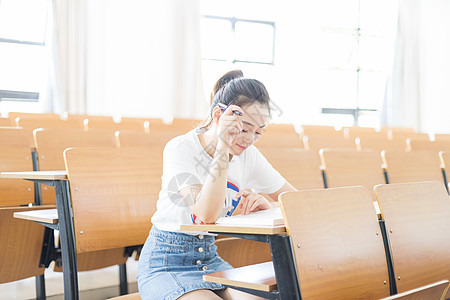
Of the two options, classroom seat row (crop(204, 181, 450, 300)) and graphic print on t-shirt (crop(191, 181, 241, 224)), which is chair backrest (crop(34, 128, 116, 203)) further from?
classroom seat row (crop(204, 181, 450, 300))

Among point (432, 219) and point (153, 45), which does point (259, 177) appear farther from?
point (153, 45)

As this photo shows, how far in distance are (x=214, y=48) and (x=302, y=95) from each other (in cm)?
161

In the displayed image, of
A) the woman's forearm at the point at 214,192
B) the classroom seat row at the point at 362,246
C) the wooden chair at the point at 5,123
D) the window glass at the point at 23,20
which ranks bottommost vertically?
the classroom seat row at the point at 362,246

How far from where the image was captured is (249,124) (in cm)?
146

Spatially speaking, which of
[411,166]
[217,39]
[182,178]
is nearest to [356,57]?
[217,39]

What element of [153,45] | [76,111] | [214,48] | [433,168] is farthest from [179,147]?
[214,48]

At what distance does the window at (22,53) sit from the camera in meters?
5.90

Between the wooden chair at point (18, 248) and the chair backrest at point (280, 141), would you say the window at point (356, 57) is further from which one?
the wooden chair at point (18, 248)

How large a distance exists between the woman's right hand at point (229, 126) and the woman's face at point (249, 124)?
0.13 ft

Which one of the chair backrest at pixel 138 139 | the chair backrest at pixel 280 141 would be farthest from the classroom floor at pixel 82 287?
the chair backrest at pixel 280 141

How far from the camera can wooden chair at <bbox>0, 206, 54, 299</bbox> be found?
6.89 ft

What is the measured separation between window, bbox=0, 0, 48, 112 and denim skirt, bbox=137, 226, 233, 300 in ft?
16.8

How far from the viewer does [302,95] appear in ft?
25.7

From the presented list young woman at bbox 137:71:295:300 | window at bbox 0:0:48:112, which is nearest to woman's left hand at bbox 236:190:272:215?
young woman at bbox 137:71:295:300
